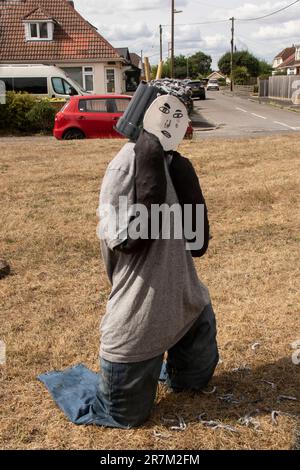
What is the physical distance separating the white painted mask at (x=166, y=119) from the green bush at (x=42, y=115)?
52.1 ft

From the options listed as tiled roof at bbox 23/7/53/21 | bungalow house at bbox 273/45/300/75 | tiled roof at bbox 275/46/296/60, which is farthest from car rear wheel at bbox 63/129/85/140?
tiled roof at bbox 275/46/296/60

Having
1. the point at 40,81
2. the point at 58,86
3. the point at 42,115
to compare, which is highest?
the point at 40,81

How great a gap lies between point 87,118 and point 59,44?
16.1 m

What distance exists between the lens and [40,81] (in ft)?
64.0

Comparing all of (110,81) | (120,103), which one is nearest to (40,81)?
(120,103)

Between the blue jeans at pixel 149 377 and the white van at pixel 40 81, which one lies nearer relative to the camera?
the blue jeans at pixel 149 377

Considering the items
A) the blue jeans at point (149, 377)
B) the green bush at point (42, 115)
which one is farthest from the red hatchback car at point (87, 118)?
the blue jeans at point (149, 377)

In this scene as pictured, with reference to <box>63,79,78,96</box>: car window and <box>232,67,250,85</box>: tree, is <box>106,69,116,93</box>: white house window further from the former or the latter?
<box>232,67,250,85</box>: tree

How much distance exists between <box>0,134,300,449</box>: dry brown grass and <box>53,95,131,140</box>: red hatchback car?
15.2ft

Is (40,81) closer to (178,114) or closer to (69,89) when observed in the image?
(69,89)

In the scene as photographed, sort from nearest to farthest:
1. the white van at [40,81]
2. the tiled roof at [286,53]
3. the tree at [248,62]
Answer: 1. the white van at [40,81]
2. the tree at [248,62]
3. the tiled roof at [286,53]

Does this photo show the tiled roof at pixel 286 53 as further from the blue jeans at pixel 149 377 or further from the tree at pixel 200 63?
the blue jeans at pixel 149 377

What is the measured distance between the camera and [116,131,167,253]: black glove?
2.22 metres

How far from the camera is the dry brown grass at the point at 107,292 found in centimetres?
261
